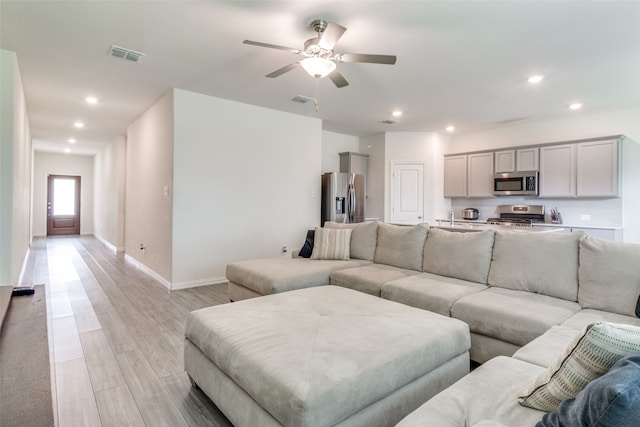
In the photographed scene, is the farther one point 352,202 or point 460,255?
point 352,202

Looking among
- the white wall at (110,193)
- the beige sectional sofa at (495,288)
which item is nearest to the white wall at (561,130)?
the beige sectional sofa at (495,288)

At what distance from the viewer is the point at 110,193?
855 centimetres

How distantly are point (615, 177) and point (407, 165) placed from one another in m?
3.37

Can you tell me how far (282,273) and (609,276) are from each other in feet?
8.74

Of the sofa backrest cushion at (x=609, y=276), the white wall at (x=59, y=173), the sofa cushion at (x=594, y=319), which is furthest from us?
the white wall at (x=59, y=173)

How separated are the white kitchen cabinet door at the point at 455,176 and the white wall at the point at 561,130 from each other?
411 mm

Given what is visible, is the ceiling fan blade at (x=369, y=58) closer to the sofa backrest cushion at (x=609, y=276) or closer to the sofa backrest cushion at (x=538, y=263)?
the sofa backrest cushion at (x=538, y=263)

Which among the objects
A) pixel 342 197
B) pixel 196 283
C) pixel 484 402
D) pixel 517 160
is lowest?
pixel 196 283

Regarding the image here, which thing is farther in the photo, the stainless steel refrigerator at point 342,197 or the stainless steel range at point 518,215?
the stainless steel refrigerator at point 342,197

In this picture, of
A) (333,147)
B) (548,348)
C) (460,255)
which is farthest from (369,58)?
(333,147)

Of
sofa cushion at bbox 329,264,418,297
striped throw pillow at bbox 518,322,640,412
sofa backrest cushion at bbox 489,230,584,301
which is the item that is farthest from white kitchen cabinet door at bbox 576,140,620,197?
striped throw pillow at bbox 518,322,640,412

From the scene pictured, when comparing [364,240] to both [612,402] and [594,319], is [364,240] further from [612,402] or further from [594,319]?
[612,402]

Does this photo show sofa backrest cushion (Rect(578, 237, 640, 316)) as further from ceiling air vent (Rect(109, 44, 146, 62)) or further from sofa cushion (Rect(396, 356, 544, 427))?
ceiling air vent (Rect(109, 44, 146, 62))

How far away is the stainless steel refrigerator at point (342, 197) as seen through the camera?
6.32 metres
